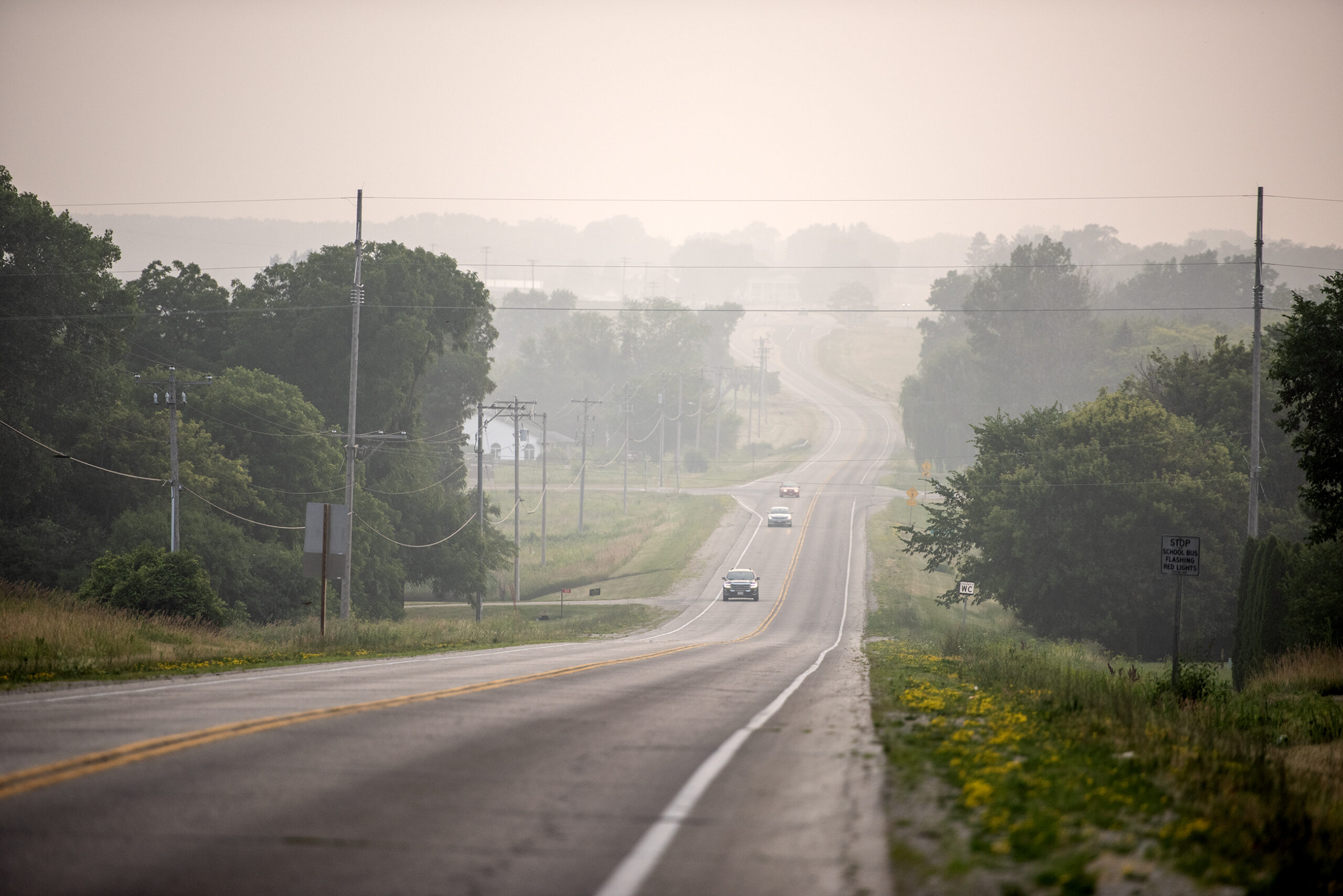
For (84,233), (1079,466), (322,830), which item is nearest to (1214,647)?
(1079,466)

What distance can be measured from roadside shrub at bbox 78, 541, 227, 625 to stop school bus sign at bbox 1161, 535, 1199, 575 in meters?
23.6

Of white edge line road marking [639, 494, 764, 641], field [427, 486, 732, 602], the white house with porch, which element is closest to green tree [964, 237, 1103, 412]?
white edge line road marking [639, 494, 764, 641]

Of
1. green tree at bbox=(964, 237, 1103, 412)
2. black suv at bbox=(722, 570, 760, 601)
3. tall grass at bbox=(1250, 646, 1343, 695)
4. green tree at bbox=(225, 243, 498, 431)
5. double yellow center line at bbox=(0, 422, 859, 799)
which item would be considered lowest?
black suv at bbox=(722, 570, 760, 601)

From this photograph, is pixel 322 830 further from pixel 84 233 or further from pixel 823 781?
pixel 84 233

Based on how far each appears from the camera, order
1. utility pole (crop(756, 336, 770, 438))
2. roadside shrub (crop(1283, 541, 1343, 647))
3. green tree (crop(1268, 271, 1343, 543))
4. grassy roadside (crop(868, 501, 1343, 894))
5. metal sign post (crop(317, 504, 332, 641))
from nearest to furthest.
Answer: grassy roadside (crop(868, 501, 1343, 894)), green tree (crop(1268, 271, 1343, 543)), metal sign post (crop(317, 504, 332, 641)), roadside shrub (crop(1283, 541, 1343, 647)), utility pole (crop(756, 336, 770, 438))

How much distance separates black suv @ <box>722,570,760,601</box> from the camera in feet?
200

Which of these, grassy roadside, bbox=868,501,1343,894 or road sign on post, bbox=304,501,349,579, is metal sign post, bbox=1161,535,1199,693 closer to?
grassy roadside, bbox=868,501,1343,894

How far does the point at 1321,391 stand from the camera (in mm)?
23797

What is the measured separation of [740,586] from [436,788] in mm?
54381

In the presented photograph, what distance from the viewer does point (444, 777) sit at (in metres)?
7.77

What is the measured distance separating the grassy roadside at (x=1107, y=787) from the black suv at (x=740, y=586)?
142 feet

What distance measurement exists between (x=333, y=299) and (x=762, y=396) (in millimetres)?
98365

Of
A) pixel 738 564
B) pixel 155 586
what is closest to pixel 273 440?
pixel 155 586

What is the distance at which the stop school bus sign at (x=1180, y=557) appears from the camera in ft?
63.2
